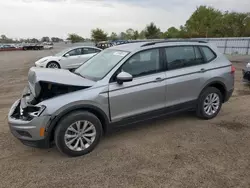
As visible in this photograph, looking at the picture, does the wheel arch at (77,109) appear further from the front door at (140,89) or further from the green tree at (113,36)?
the green tree at (113,36)

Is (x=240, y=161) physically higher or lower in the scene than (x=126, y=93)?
lower

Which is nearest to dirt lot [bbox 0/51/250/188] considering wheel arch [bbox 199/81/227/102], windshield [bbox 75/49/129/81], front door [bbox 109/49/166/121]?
front door [bbox 109/49/166/121]

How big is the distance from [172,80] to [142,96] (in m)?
0.68

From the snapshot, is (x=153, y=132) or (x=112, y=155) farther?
(x=153, y=132)

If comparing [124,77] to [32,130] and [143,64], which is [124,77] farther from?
[32,130]

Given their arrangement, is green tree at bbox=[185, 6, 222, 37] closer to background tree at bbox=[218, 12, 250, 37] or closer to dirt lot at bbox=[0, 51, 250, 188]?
background tree at bbox=[218, 12, 250, 37]

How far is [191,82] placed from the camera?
4.26 m

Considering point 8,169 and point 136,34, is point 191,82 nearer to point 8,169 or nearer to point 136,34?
point 8,169

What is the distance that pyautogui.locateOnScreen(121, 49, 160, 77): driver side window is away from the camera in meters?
3.74

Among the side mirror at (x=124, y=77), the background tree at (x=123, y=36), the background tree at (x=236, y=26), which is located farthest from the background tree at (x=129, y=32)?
the side mirror at (x=124, y=77)

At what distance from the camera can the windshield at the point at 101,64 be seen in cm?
374

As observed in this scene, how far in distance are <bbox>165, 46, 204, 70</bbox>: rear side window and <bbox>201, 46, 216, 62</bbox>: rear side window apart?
15 centimetres

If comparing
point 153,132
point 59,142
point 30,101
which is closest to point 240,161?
point 153,132

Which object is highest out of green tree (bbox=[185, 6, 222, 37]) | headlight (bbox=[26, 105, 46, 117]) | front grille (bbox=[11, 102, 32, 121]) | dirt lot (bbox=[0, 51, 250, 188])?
green tree (bbox=[185, 6, 222, 37])
